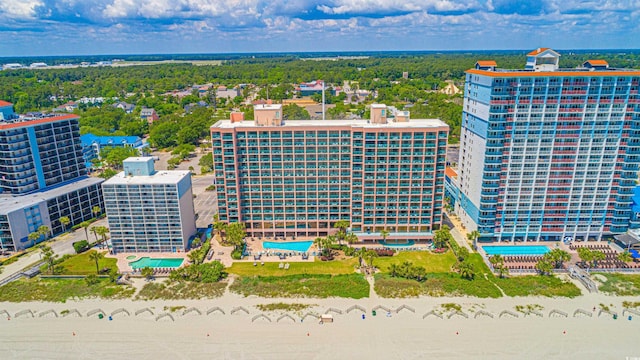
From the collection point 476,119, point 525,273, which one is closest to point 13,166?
point 476,119

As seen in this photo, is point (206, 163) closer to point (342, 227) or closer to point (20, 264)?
point (20, 264)

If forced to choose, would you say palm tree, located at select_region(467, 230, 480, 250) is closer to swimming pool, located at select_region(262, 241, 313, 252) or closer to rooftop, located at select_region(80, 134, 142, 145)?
swimming pool, located at select_region(262, 241, 313, 252)

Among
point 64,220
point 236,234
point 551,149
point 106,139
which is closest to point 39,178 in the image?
point 64,220

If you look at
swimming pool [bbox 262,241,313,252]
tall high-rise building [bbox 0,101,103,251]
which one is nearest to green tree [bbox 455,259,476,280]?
swimming pool [bbox 262,241,313,252]

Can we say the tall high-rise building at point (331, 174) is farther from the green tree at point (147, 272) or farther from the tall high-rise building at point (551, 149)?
the green tree at point (147, 272)

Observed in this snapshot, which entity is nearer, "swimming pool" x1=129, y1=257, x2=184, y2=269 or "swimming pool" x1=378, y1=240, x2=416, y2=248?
"swimming pool" x1=129, y1=257, x2=184, y2=269

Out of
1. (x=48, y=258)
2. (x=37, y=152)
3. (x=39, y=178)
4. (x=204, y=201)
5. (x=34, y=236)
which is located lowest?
(x=204, y=201)

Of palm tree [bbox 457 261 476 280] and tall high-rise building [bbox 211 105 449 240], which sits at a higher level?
tall high-rise building [bbox 211 105 449 240]

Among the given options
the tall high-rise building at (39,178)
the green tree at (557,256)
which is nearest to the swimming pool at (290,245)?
the green tree at (557,256)
